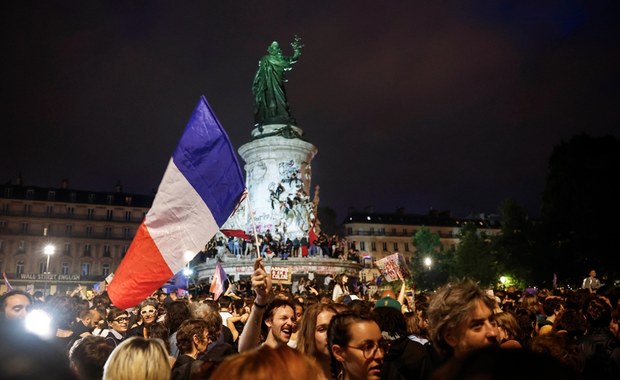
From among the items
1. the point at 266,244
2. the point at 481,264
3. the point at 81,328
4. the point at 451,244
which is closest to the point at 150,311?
the point at 81,328

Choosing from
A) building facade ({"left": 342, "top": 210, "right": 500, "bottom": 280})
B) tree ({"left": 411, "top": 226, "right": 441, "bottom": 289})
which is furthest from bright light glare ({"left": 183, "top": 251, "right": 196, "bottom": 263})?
building facade ({"left": 342, "top": 210, "right": 500, "bottom": 280})

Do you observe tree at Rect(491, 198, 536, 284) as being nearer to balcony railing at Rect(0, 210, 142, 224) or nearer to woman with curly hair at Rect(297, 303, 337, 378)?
woman with curly hair at Rect(297, 303, 337, 378)

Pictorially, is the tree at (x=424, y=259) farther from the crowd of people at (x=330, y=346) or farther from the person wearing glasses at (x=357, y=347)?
the person wearing glasses at (x=357, y=347)

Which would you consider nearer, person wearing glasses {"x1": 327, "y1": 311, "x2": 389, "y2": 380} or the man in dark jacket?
person wearing glasses {"x1": 327, "y1": 311, "x2": 389, "y2": 380}

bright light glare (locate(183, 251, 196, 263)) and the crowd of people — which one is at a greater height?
bright light glare (locate(183, 251, 196, 263))

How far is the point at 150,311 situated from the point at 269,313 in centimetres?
377

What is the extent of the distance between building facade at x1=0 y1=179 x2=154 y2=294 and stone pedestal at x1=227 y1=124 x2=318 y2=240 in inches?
1715

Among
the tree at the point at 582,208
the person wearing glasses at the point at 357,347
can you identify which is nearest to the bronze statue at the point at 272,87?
the tree at the point at 582,208

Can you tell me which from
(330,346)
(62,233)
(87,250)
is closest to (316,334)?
(330,346)

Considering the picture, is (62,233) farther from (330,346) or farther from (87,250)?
(330,346)

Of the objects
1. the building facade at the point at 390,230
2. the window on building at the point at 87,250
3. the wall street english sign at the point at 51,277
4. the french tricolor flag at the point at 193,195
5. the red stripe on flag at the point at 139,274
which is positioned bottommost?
the red stripe on flag at the point at 139,274

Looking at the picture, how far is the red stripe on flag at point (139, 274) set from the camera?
6.31m

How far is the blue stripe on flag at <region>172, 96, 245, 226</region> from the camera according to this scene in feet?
21.9

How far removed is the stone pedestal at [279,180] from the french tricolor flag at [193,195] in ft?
97.1
